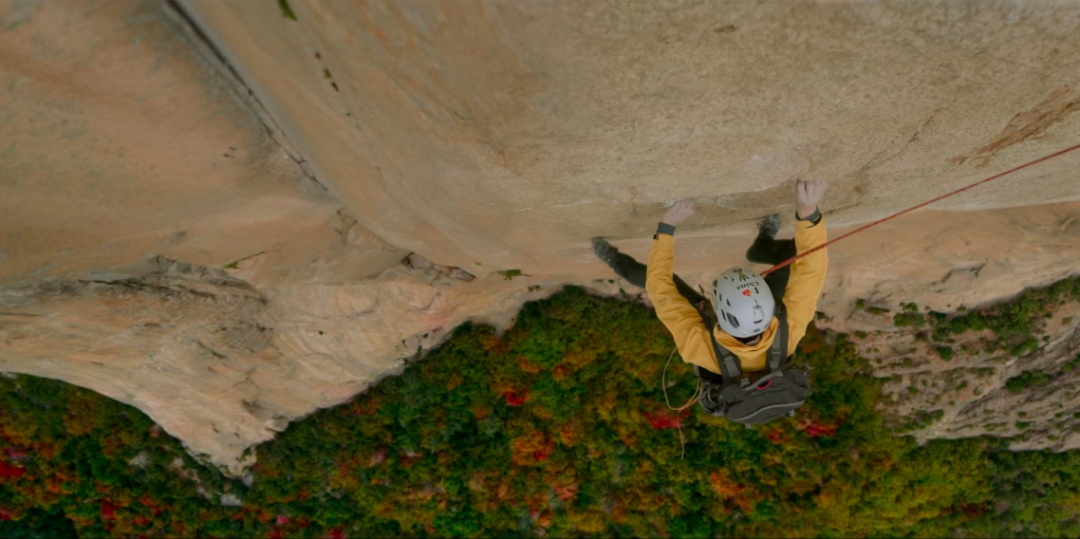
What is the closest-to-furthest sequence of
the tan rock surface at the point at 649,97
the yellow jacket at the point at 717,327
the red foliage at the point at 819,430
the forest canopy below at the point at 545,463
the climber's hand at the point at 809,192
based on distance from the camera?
the tan rock surface at the point at 649,97, the climber's hand at the point at 809,192, the yellow jacket at the point at 717,327, the forest canopy below at the point at 545,463, the red foliage at the point at 819,430

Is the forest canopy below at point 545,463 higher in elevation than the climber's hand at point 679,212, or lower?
lower

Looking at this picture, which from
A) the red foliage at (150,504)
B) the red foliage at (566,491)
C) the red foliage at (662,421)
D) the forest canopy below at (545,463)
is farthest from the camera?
the red foliage at (150,504)

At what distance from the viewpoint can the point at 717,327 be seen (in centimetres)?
452

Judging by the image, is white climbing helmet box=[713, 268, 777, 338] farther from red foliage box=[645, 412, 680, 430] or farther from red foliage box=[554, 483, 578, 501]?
red foliage box=[554, 483, 578, 501]

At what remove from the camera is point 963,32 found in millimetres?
2449

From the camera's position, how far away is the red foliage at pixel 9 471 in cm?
934

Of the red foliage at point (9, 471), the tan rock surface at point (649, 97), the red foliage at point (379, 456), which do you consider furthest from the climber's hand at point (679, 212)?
the red foliage at point (9, 471)

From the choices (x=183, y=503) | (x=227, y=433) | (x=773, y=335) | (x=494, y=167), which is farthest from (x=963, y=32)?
(x=183, y=503)

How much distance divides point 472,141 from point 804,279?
101 inches

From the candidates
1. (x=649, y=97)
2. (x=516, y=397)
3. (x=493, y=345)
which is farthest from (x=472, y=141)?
(x=516, y=397)

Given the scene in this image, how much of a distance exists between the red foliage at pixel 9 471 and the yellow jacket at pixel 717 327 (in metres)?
10.6

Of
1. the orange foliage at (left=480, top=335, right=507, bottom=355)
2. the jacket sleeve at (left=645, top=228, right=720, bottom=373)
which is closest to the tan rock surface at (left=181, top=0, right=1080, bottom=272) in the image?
the jacket sleeve at (left=645, top=228, right=720, bottom=373)

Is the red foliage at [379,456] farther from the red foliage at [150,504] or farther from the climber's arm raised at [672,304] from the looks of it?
Answer: the climber's arm raised at [672,304]

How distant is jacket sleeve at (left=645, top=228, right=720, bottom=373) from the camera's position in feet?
14.7
